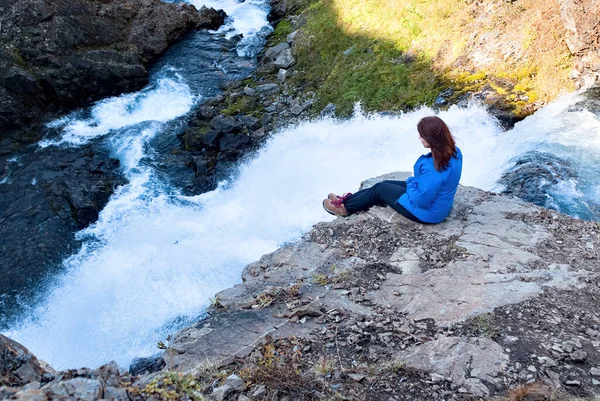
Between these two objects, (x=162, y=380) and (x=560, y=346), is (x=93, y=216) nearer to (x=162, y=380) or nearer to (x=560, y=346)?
(x=162, y=380)

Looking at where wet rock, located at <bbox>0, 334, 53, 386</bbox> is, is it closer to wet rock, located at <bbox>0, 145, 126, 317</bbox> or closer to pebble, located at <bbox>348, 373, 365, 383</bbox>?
pebble, located at <bbox>348, 373, 365, 383</bbox>

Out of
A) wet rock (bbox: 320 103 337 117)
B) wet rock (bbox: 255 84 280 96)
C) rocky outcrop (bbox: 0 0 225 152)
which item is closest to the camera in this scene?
wet rock (bbox: 320 103 337 117)

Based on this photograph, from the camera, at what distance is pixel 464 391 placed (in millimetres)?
4559

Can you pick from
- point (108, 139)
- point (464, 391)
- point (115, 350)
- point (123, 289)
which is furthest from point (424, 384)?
point (108, 139)

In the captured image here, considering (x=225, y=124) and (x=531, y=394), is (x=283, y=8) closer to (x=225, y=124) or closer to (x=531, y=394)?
(x=225, y=124)

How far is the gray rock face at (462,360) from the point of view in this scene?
470 cm

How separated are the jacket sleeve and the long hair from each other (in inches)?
10.5

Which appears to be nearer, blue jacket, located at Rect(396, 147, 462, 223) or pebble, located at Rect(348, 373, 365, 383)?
pebble, located at Rect(348, 373, 365, 383)

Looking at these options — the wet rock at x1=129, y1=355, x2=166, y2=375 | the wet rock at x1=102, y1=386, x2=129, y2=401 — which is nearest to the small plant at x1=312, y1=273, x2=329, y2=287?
the wet rock at x1=102, y1=386, x2=129, y2=401

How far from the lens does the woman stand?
6797mm

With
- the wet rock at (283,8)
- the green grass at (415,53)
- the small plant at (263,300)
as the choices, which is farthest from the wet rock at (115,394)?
the wet rock at (283,8)

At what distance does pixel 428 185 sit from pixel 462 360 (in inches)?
111

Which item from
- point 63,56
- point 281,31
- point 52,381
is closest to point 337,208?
point 52,381

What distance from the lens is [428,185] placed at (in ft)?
23.3
